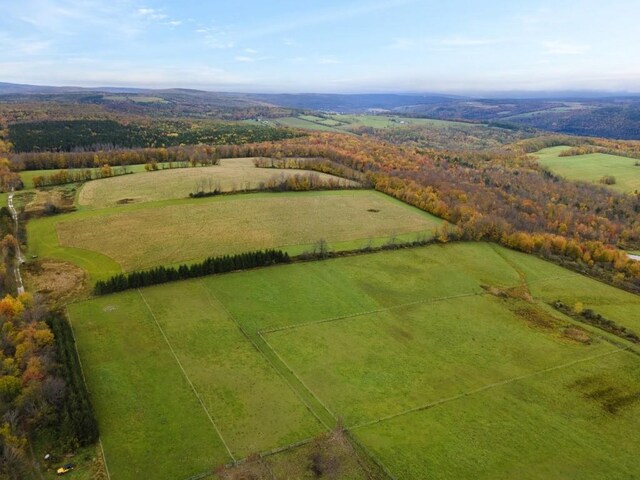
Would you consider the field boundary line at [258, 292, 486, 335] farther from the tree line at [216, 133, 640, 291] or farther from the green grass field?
the green grass field

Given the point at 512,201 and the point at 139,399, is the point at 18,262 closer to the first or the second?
the point at 139,399

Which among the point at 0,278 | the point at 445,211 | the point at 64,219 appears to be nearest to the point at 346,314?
the point at 0,278

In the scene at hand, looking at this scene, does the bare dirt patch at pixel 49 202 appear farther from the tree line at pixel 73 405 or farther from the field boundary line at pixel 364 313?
the field boundary line at pixel 364 313

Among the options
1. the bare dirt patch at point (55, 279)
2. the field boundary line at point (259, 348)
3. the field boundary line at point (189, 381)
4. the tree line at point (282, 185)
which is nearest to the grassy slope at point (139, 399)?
the field boundary line at point (189, 381)

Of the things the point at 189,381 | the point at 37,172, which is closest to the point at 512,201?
the point at 189,381

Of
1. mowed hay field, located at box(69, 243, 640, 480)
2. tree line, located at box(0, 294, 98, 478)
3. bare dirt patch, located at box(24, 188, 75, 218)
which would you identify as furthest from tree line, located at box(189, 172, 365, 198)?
tree line, located at box(0, 294, 98, 478)

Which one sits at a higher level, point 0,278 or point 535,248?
point 0,278

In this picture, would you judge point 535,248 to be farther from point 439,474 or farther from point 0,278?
point 0,278
